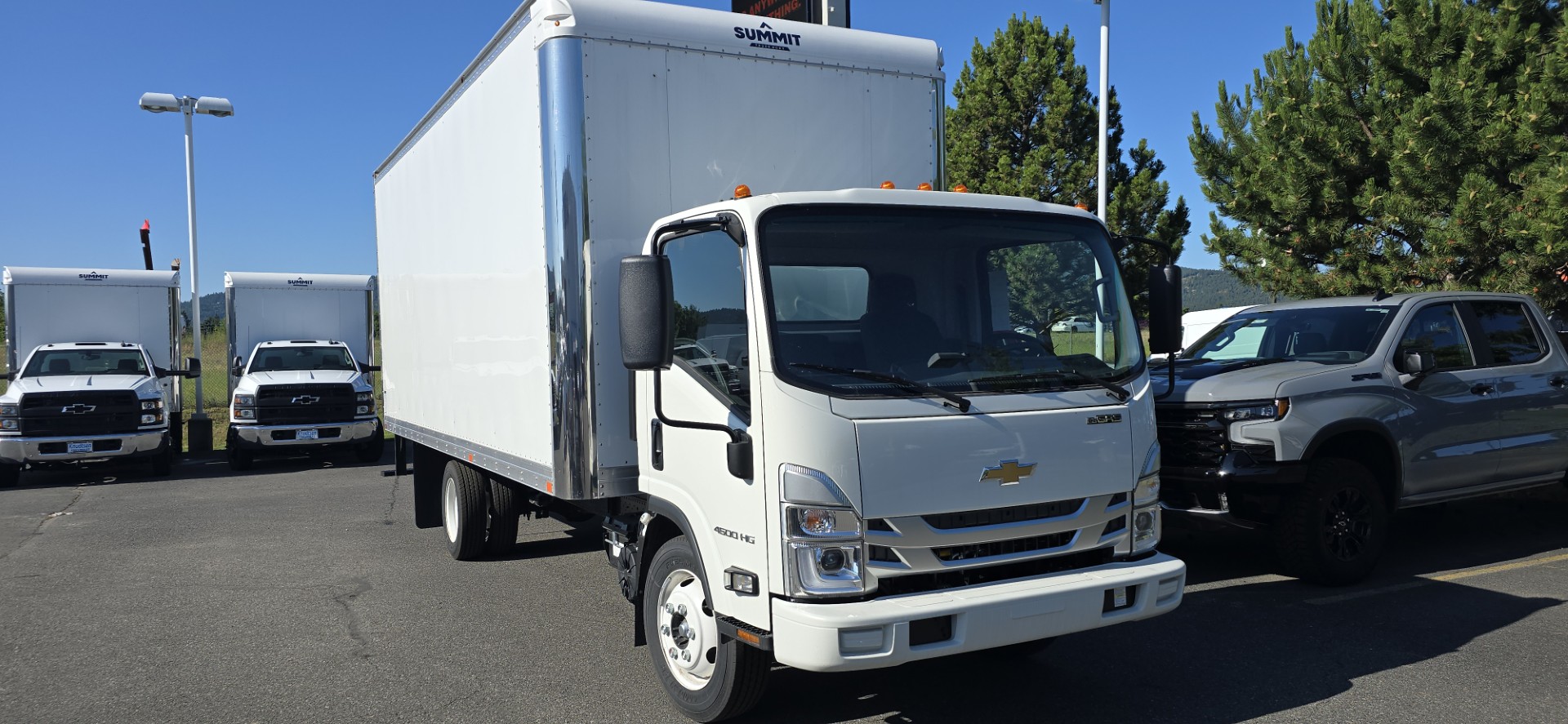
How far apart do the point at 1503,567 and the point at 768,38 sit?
6208 mm

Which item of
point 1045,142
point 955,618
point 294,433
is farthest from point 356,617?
point 1045,142

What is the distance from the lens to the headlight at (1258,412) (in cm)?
693

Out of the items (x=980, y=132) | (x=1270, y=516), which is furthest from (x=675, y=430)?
(x=980, y=132)

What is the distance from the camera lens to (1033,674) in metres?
5.62

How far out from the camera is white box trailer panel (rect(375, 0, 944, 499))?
5430 millimetres

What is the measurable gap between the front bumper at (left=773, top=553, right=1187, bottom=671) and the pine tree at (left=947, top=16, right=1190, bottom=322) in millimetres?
22053

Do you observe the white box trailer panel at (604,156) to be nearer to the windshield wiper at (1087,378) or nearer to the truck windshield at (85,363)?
the windshield wiper at (1087,378)

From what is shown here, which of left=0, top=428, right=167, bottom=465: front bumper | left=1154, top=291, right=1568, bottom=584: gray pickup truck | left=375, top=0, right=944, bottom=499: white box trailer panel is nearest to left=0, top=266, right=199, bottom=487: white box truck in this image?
left=0, top=428, right=167, bottom=465: front bumper

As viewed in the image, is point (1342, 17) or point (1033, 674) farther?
point (1342, 17)

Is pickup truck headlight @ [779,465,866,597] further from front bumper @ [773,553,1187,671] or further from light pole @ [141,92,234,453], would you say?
light pole @ [141,92,234,453]

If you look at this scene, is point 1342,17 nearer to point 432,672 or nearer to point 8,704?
point 432,672

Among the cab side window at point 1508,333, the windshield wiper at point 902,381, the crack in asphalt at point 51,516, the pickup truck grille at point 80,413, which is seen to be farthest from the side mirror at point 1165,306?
the pickup truck grille at point 80,413

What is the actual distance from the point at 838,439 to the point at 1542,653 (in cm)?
417

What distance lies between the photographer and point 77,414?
15.2m
